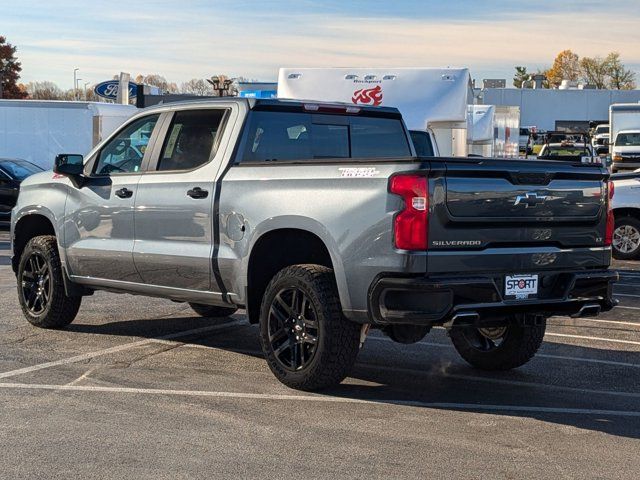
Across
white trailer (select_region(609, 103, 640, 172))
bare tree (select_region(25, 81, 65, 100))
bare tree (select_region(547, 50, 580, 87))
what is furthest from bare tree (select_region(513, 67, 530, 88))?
white trailer (select_region(609, 103, 640, 172))

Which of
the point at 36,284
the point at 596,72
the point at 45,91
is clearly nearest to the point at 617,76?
the point at 596,72

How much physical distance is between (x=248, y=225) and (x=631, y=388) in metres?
2.97

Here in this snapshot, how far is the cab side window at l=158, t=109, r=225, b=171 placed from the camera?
7.89 metres

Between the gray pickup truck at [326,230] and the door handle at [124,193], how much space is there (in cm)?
1

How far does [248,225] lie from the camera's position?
7.21 m

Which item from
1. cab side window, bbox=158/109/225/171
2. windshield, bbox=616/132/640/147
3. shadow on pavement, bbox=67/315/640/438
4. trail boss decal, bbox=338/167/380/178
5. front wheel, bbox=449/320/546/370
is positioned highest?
cab side window, bbox=158/109/225/171

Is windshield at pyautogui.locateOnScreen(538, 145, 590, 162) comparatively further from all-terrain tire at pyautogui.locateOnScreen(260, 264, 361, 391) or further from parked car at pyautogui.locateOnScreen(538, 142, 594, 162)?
all-terrain tire at pyautogui.locateOnScreen(260, 264, 361, 391)

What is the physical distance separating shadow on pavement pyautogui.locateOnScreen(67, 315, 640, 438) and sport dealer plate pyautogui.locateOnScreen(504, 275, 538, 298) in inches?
29.9

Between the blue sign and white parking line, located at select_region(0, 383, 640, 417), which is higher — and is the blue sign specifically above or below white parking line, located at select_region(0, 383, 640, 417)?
above

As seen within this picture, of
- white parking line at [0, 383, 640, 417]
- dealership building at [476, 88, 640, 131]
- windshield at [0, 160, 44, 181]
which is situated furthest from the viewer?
dealership building at [476, 88, 640, 131]

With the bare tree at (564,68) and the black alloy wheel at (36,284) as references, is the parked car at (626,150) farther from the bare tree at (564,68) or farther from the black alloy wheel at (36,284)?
the bare tree at (564,68)

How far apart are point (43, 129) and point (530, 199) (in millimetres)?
23836

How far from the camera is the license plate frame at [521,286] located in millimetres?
6488

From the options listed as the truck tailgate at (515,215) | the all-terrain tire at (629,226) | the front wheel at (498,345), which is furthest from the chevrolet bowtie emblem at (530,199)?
the all-terrain tire at (629,226)
